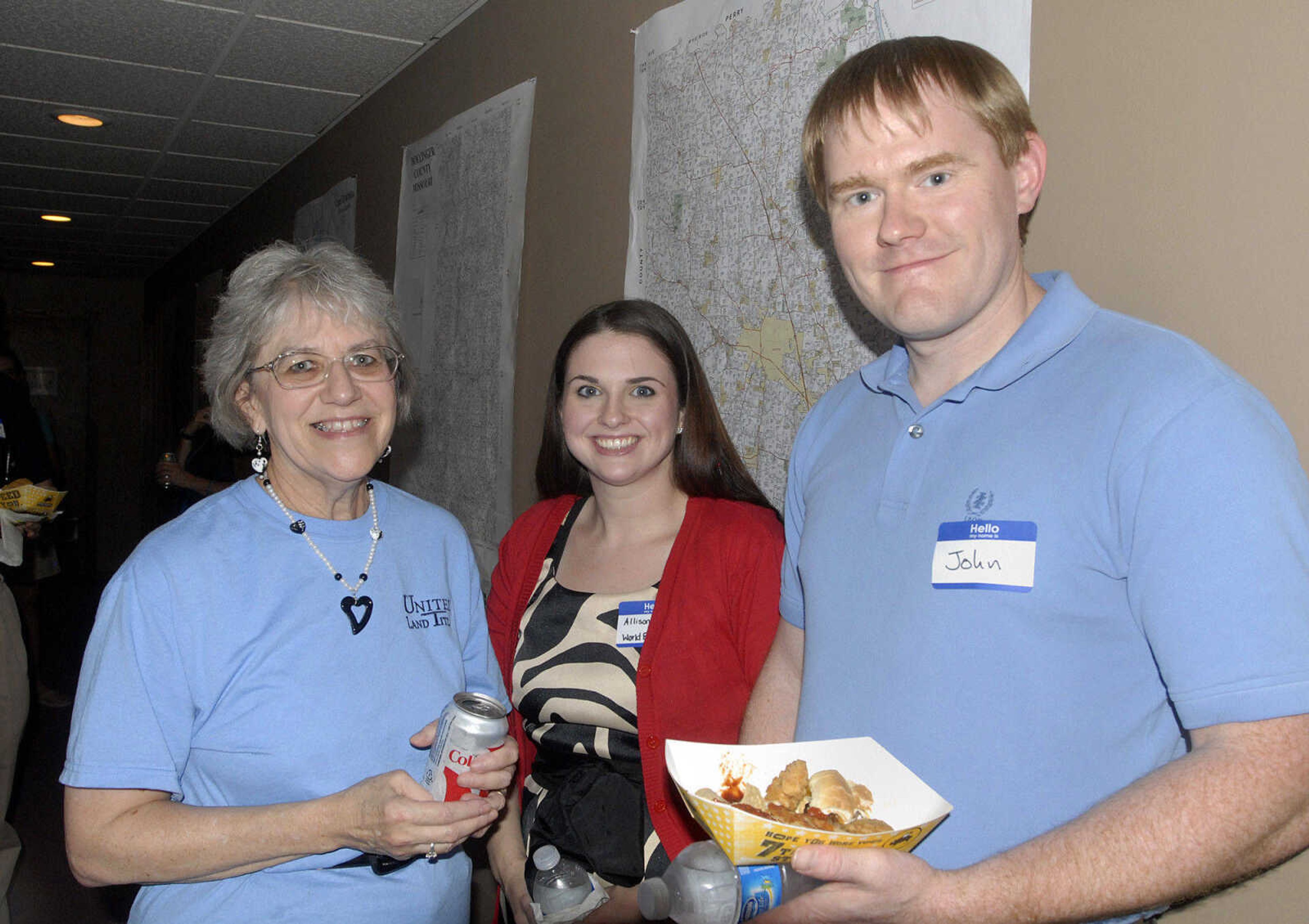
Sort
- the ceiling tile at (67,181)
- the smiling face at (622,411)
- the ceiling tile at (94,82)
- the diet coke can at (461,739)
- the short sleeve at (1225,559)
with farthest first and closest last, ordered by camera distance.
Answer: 1. the ceiling tile at (67,181)
2. the ceiling tile at (94,82)
3. the smiling face at (622,411)
4. the diet coke can at (461,739)
5. the short sleeve at (1225,559)

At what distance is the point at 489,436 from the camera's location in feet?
10.2

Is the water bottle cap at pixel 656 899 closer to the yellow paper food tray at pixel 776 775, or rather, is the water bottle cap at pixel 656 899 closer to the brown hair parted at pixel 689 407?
the yellow paper food tray at pixel 776 775

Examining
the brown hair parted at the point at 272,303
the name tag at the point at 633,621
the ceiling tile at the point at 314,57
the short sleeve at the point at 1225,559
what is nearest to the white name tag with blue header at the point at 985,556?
the short sleeve at the point at 1225,559

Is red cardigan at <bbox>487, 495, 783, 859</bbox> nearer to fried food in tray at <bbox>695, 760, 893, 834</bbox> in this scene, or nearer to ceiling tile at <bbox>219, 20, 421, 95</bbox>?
fried food in tray at <bbox>695, 760, 893, 834</bbox>

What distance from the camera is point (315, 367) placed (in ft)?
4.76

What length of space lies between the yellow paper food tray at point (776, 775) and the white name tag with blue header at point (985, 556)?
8.4 inches

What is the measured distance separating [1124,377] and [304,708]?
114 cm

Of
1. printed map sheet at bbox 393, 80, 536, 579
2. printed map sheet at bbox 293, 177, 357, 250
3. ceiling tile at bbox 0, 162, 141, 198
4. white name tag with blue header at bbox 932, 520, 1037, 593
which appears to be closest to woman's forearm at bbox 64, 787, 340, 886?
white name tag with blue header at bbox 932, 520, 1037, 593

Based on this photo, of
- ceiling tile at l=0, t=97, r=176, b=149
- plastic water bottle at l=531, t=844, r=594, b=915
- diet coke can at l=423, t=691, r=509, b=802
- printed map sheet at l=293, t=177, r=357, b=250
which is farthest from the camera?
printed map sheet at l=293, t=177, r=357, b=250

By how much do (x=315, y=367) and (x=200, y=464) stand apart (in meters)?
4.55

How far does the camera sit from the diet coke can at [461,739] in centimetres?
112

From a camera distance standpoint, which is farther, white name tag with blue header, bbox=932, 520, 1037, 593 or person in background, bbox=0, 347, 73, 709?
person in background, bbox=0, 347, 73, 709

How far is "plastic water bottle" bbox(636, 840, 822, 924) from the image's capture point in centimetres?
86

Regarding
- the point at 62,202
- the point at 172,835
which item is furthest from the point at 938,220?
the point at 62,202
